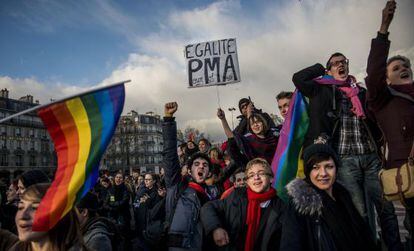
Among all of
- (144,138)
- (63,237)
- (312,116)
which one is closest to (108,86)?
(63,237)

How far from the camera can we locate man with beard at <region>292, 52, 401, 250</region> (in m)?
3.47

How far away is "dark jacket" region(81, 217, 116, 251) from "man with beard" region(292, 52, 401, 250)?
8.15 ft

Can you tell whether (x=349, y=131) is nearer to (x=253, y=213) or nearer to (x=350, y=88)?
(x=350, y=88)

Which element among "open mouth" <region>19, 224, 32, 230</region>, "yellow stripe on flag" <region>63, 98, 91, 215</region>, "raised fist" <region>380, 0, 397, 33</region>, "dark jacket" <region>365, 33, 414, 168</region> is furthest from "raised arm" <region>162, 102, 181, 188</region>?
"raised fist" <region>380, 0, 397, 33</region>

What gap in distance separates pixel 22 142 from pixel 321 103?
79.9 meters

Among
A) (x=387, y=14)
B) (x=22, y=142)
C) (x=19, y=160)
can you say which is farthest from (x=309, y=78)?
A: (x=22, y=142)

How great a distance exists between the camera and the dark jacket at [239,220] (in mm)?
3088

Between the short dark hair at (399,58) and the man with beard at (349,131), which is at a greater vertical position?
the short dark hair at (399,58)

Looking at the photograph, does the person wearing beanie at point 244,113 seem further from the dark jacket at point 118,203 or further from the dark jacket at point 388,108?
the dark jacket at point 118,203

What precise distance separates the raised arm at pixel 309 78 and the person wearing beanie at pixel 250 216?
114 cm

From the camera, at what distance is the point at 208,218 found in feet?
10.8

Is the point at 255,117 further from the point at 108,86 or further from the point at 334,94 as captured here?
the point at 108,86

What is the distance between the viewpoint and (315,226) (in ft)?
9.02

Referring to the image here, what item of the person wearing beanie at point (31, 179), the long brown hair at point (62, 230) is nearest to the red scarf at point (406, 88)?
the long brown hair at point (62, 230)
